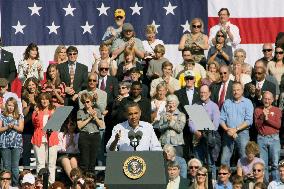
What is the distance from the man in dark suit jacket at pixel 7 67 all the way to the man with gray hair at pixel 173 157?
4.12 metres

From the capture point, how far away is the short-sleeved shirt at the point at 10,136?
22.4m

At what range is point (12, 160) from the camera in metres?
22.4

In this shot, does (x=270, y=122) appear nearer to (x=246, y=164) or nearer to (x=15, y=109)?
(x=246, y=164)

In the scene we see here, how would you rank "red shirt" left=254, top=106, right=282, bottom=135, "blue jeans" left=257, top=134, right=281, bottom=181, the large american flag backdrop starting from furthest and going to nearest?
the large american flag backdrop, "red shirt" left=254, top=106, right=282, bottom=135, "blue jeans" left=257, top=134, right=281, bottom=181

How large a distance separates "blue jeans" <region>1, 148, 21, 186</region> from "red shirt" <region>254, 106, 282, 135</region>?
163 inches

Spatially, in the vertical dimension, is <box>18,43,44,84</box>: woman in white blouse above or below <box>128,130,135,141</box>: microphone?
above

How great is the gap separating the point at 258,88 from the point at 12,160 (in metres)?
4.44

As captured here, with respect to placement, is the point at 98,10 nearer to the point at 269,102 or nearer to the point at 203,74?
the point at 203,74

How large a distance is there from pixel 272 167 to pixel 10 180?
14.4 ft

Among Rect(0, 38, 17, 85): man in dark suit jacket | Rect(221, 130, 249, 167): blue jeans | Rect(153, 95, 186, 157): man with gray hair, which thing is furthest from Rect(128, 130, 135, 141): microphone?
Rect(0, 38, 17, 85): man in dark suit jacket

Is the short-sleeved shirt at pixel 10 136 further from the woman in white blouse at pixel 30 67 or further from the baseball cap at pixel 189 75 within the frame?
the baseball cap at pixel 189 75

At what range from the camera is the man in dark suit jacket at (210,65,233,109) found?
22891 millimetres

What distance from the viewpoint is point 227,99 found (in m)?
22.6

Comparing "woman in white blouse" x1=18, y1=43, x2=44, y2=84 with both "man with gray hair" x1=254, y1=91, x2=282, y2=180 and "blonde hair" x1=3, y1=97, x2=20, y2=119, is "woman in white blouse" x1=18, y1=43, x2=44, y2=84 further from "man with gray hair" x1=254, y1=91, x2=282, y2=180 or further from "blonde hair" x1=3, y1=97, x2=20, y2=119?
"man with gray hair" x1=254, y1=91, x2=282, y2=180
